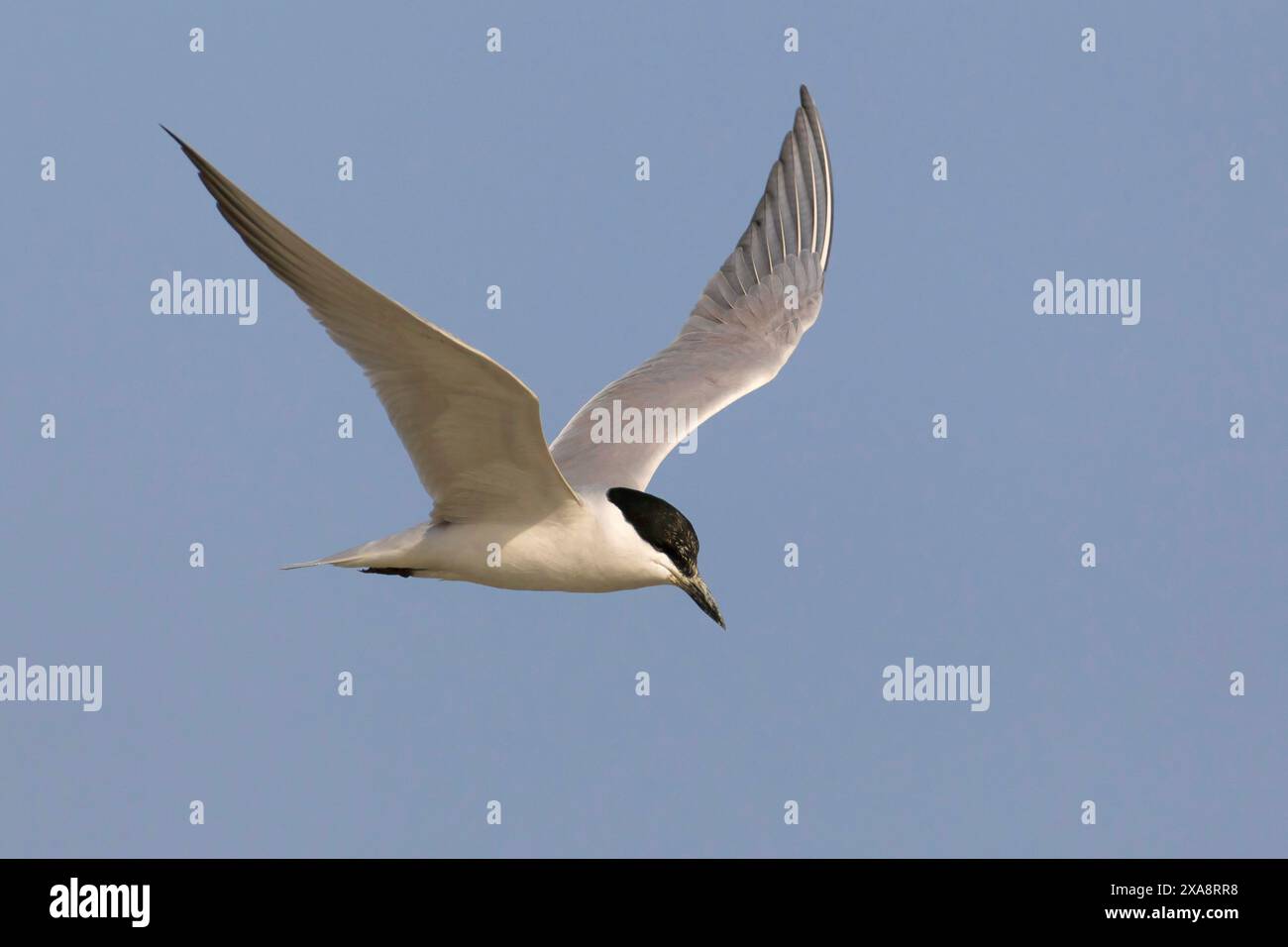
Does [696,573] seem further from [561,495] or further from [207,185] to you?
[207,185]

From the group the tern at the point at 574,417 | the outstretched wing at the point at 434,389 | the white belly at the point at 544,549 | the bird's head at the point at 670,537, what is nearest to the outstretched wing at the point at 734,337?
the tern at the point at 574,417

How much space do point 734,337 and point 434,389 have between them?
13.8ft

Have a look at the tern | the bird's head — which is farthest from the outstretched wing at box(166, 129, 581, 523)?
the bird's head

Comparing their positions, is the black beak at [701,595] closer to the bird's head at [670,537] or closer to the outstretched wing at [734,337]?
the bird's head at [670,537]

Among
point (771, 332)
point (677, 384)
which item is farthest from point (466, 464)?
point (771, 332)

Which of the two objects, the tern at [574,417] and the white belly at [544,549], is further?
the white belly at [544,549]

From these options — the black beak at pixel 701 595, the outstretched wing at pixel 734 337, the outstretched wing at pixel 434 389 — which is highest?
the outstretched wing at pixel 734 337

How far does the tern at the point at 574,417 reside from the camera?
7.45 meters

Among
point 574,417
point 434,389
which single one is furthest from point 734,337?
point 434,389

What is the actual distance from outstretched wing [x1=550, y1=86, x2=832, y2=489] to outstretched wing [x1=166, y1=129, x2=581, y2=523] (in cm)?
123

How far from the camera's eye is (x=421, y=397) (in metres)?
8.11

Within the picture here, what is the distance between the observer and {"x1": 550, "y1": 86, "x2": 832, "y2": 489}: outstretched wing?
10539 millimetres

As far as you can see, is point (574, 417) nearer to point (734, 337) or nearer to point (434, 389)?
point (734, 337)

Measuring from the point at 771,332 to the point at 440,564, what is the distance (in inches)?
141
